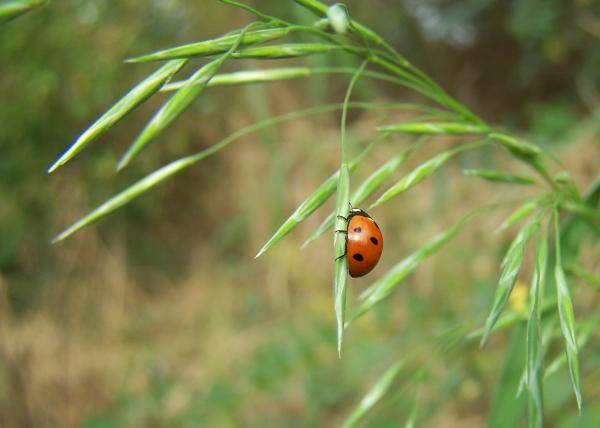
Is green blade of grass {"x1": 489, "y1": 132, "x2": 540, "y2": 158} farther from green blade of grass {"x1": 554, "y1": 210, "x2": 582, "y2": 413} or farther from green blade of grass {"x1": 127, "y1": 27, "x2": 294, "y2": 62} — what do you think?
green blade of grass {"x1": 127, "y1": 27, "x2": 294, "y2": 62}

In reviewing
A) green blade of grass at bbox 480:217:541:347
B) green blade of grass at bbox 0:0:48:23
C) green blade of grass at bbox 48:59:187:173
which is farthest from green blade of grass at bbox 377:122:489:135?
green blade of grass at bbox 0:0:48:23

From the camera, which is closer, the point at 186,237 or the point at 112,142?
the point at 112,142

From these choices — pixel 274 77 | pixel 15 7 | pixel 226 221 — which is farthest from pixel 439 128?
pixel 226 221

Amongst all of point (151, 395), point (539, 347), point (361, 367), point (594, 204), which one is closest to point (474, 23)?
point (361, 367)

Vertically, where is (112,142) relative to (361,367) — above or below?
above

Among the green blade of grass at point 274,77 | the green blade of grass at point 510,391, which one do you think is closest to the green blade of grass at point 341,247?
the green blade of grass at point 274,77

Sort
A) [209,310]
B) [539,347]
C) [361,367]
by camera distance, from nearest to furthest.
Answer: [539,347] → [361,367] → [209,310]

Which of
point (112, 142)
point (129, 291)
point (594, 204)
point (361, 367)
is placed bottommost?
point (361, 367)

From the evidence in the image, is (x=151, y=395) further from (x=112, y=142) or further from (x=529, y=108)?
(x=529, y=108)

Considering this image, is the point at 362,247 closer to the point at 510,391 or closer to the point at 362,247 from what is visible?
the point at 362,247
